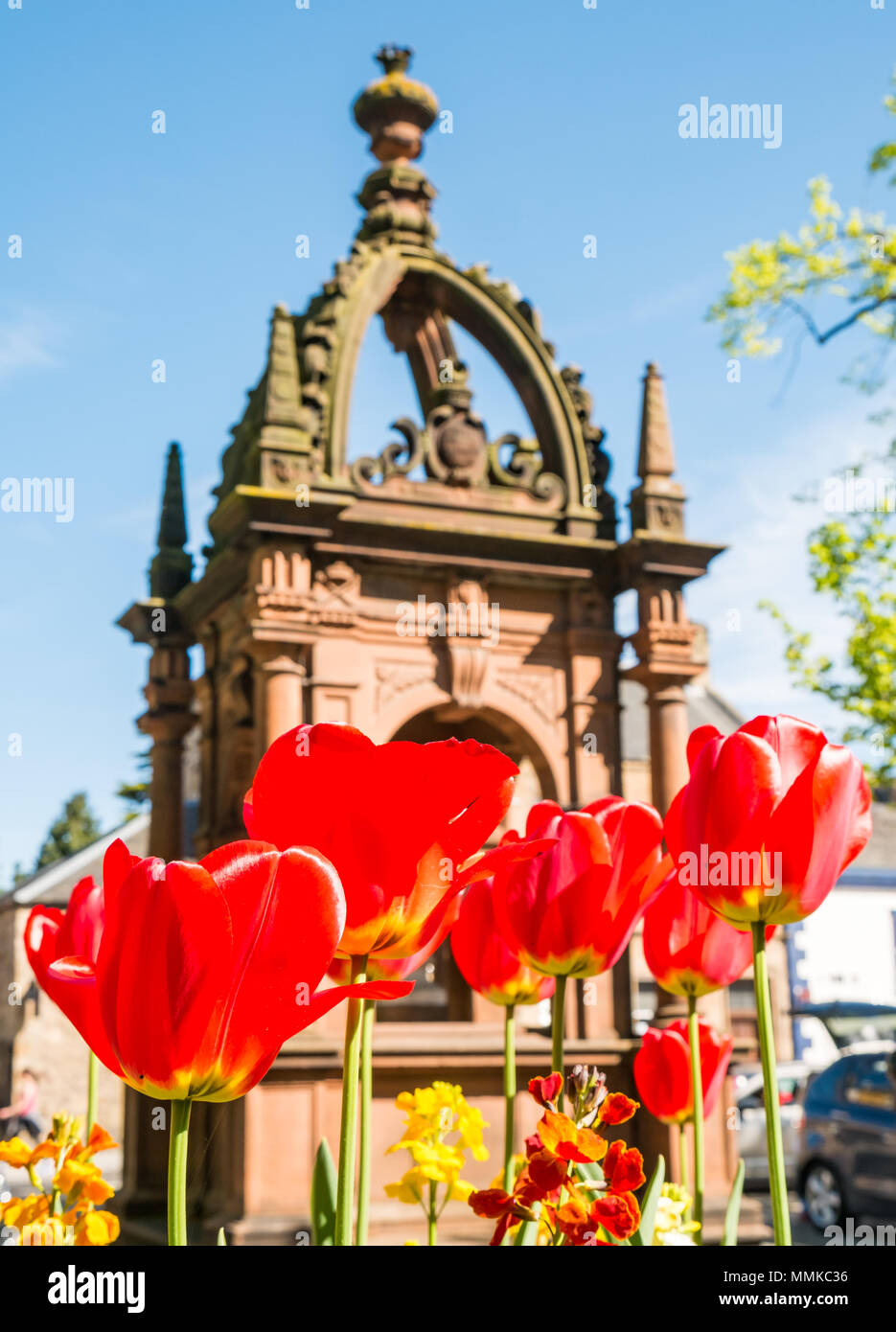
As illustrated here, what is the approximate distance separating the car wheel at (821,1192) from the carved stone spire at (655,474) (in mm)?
8506

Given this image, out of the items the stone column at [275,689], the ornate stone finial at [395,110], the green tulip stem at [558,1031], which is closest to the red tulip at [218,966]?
the green tulip stem at [558,1031]

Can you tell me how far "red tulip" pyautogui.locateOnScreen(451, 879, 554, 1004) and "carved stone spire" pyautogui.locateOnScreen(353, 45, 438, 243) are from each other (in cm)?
944

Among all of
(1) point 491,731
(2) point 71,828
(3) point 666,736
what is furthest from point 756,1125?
(2) point 71,828

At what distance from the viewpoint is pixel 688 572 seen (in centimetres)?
969

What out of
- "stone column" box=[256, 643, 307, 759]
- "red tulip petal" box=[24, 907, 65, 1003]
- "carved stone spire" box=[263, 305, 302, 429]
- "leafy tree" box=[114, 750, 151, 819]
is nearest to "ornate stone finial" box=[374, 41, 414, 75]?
"carved stone spire" box=[263, 305, 302, 429]

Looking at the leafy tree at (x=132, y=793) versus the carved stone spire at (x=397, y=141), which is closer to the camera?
the carved stone spire at (x=397, y=141)

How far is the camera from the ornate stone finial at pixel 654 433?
9961 millimetres

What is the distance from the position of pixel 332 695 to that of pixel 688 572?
8.41ft

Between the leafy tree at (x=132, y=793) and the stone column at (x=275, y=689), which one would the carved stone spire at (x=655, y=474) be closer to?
the stone column at (x=275, y=689)

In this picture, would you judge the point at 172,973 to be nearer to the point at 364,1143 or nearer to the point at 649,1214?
the point at 364,1143

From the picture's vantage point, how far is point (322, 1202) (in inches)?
56.3

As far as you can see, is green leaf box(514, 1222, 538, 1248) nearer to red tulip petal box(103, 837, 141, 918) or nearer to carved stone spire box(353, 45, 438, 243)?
red tulip petal box(103, 837, 141, 918)

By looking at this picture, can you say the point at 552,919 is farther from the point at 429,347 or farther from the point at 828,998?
the point at 828,998

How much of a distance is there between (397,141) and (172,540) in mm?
3470
